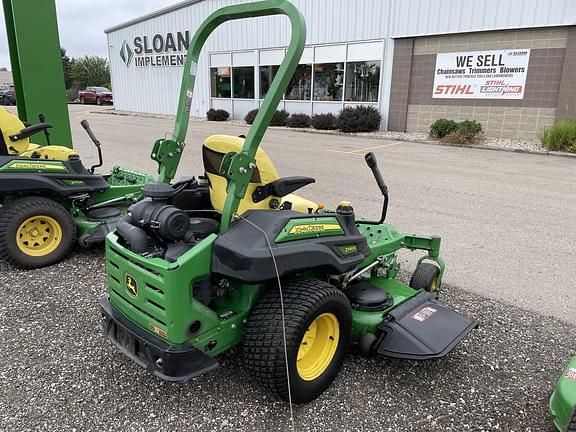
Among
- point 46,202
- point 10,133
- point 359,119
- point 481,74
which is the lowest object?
point 46,202

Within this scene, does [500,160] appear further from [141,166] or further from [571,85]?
[141,166]

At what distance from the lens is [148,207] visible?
2596mm

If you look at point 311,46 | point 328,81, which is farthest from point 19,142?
point 311,46

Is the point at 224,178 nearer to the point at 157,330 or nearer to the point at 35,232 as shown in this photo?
the point at 157,330

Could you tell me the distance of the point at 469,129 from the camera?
45.6 feet

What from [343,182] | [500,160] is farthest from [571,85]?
[343,182]

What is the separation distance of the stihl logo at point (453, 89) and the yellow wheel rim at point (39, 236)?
13688mm

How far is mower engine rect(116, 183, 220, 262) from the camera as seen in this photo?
8.03 feet

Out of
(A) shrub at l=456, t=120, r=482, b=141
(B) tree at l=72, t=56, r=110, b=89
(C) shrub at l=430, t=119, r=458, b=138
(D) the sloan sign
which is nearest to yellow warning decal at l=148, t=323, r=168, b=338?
(A) shrub at l=456, t=120, r=482, b=141

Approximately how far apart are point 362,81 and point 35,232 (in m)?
15.2

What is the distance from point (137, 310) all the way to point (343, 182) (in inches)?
242

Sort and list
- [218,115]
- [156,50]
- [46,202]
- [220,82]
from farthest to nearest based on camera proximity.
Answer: [156,50]
[220,82]
[218,115]
[46,202]

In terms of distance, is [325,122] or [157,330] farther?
[325,122]

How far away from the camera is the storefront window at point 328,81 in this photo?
1827cm
